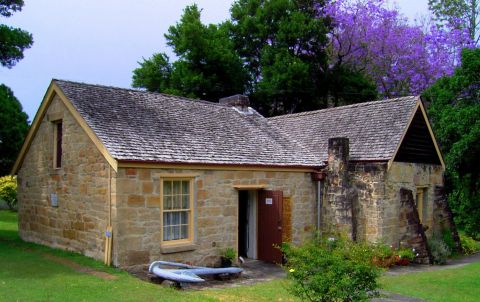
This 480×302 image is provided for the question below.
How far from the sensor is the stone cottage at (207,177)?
12688 millimetres

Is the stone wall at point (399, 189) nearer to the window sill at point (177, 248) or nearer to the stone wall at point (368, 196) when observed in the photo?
the stone wall at point (368, 196)

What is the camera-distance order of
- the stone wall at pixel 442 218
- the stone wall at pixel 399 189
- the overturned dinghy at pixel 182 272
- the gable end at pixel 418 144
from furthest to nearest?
the stone wall at pixel 442 218 < the gable end at pixel 418 144 < the stone wall at pixel 399 189 < the overturned dinghy at pixel 182 272

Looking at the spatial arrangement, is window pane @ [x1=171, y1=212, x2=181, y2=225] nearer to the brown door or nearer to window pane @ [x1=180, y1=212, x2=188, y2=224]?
window pane @ [x1=180, y1=212, x2=188, y2=224]

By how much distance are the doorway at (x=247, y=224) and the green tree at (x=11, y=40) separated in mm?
9333

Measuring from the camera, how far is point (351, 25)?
32.2 meters

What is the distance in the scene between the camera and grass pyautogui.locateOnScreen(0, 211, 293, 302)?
9.34 meters

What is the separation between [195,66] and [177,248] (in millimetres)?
19608

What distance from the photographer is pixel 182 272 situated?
37.9 feet

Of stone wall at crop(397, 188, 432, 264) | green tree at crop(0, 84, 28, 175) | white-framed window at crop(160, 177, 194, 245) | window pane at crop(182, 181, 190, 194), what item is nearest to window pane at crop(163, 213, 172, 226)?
white-framed window at crop(160, 177, 194, 245)

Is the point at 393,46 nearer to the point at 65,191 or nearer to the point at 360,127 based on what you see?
the point at 360,127

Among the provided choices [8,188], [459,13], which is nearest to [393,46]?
[459,13]

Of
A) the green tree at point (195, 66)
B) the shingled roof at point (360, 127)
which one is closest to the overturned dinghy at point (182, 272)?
the shingled roof at point (360, 127)

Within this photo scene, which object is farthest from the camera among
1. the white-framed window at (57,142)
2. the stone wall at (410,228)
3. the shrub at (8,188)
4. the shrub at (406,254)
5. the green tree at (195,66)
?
the green tree at (195,66)

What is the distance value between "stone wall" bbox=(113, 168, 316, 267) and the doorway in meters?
0.88
